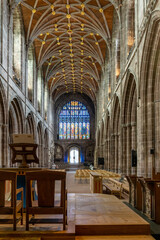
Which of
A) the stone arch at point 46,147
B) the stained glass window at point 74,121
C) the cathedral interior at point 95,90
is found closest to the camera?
the cathedral interior at point 95,90

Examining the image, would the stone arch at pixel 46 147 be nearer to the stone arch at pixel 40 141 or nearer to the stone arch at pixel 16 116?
the stone arch at pixel 40 141

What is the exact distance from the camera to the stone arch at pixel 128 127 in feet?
49.9

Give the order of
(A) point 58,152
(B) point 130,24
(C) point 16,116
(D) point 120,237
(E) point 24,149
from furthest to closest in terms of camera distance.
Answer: (A) point 58,152
(C) point 16,116
(B) point 130,24
(E) point 24,149
(D) point 120,237

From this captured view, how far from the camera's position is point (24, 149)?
524cm

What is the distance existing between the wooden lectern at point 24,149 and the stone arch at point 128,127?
10421mm

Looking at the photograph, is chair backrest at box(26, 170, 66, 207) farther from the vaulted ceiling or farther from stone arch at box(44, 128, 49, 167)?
stone arch at box(44, 128, 49, 167)

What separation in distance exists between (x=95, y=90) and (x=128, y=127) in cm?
2170

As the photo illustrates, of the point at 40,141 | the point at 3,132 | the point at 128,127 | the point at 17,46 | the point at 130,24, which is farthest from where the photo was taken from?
the point at 40,141

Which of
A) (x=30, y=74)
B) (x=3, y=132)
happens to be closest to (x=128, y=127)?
(x=3, y=132)

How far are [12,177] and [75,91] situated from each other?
41.4 m

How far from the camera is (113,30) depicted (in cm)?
2073

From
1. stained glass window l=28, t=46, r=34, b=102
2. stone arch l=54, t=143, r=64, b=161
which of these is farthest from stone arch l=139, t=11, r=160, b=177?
stone arch l=54, t=143, r=64, b=161

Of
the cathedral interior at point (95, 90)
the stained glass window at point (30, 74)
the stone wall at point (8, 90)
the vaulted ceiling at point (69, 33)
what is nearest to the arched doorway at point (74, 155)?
the cathedral interior at point (95, 90)

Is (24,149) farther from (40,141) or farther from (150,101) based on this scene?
(40,141)
